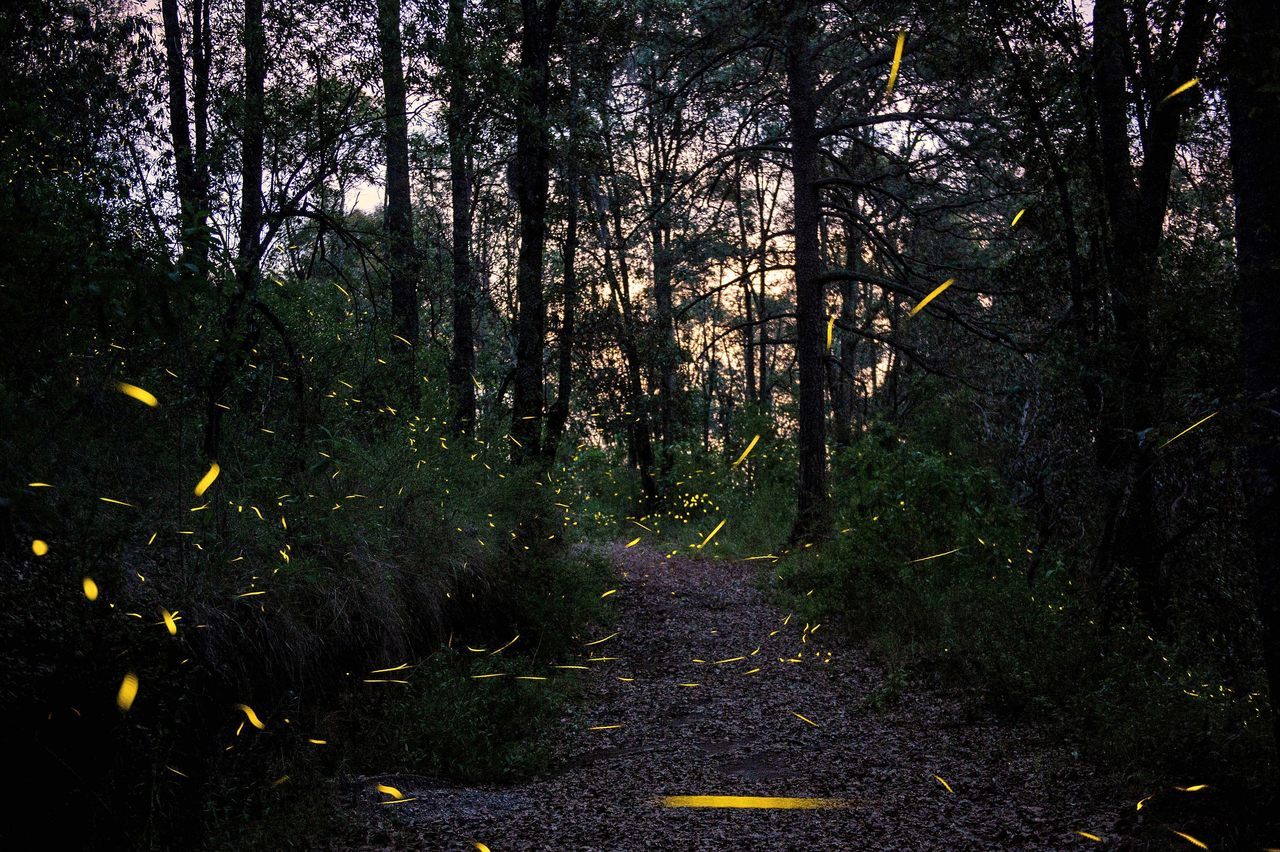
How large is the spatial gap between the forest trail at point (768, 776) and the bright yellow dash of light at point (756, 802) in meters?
0.08

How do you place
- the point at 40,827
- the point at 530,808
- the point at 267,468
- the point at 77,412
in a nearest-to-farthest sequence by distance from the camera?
the point at 40,827 → the point at 530,808 → the point at 77,412 → the point at 267,468

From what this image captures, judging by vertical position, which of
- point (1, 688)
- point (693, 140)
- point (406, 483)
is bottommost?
point (1, 688)

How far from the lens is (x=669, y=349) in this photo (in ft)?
59.2

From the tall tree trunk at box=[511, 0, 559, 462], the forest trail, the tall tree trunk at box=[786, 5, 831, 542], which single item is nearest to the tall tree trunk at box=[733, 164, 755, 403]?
the tall tree trunk at box=[786, 5, 831, 542]

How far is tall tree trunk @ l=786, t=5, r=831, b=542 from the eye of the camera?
14430 mm

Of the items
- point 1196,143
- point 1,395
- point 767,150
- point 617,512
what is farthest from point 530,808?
point 617,512

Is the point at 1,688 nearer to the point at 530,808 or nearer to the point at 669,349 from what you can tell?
the point at 530,808

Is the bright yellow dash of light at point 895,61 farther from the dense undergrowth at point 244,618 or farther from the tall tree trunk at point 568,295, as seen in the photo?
the dense undergrowth at point 244,618

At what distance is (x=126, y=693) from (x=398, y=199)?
10.4 m

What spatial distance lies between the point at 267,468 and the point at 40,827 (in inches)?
147

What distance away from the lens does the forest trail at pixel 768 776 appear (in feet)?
17.3

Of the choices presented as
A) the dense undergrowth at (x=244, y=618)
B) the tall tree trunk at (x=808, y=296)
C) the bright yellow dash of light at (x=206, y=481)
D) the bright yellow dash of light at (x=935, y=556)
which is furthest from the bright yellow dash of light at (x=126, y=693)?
the tall tree trunk at (x=808, y=296)

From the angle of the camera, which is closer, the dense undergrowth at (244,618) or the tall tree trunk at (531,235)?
the dense undergrowth at (244,618)

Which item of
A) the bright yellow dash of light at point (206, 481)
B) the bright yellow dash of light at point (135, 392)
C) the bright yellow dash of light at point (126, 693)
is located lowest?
the bright yellow dash of light at point (126, 693)
